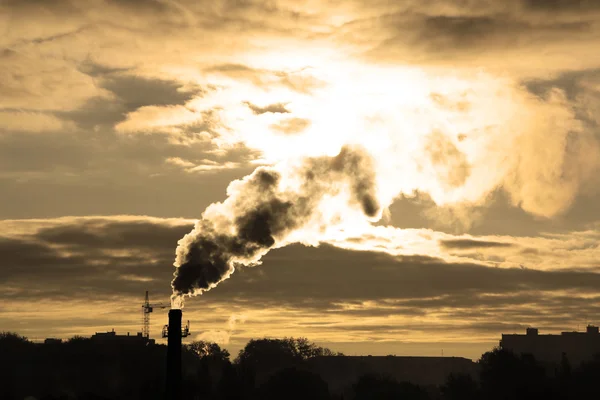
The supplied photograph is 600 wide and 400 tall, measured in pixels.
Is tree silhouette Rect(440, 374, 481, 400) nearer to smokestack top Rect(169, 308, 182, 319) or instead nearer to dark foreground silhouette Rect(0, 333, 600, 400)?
dark foreground silhouette Rect(0, 333, 600, 400)

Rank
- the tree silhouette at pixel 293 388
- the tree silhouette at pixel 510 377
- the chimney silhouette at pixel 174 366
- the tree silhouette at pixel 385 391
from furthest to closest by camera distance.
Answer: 1. the tree silhouette at pixel 293 388
2. the tree silhouette at pixel 385 391
3. the tree silhouette at pixel 510 377
4. the chimney silhouette at pixel 174 366

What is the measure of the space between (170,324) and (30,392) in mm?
75791

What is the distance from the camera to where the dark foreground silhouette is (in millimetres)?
147000

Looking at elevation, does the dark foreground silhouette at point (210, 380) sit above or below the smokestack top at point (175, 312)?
below

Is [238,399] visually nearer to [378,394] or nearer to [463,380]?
[378,394]

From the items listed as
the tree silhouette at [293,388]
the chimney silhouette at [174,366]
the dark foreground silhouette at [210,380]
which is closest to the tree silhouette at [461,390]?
the dark foreground silhouette at [210,380]

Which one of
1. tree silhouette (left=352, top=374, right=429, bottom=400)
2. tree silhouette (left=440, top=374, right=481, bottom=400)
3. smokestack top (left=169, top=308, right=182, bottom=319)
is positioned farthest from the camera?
tree silhouette (left=352, top=374, right=429, bottom=400)

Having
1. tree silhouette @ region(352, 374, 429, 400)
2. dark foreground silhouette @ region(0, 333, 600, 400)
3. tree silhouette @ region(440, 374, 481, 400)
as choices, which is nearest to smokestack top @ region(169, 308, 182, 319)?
dark foreground silhouette @ region(0, 333, 600, 400)

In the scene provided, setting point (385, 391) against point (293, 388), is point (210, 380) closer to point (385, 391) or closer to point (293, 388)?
point (293, 388)

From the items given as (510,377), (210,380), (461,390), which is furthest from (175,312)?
(510,377)

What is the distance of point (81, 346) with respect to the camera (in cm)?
19375

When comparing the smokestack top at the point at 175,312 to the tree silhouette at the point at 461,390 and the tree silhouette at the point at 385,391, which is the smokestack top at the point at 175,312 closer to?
the tree silhouette at the point at 385,391

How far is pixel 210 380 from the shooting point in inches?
6289

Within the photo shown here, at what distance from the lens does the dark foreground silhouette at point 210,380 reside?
5787 inches
